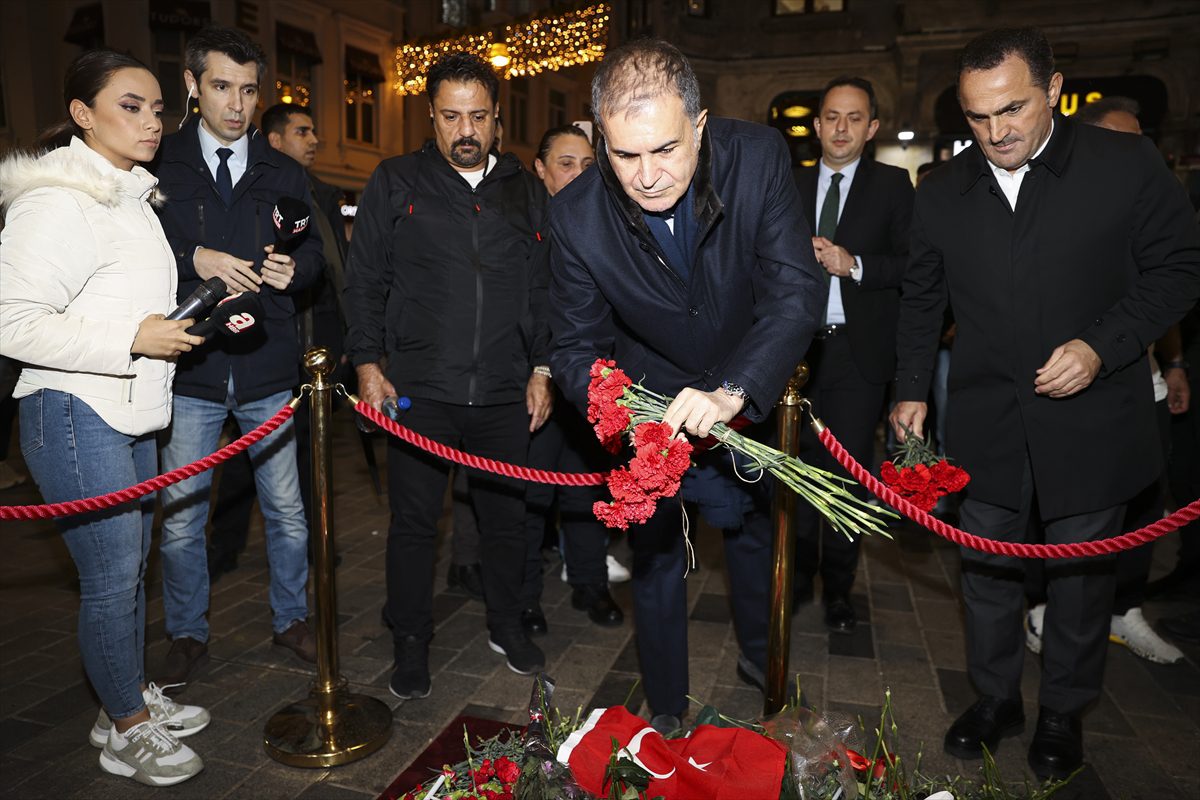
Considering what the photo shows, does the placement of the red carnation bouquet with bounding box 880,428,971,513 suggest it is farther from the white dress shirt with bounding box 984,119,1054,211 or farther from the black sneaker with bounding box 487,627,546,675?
the black sneaker with bounding box 487,627,546,675

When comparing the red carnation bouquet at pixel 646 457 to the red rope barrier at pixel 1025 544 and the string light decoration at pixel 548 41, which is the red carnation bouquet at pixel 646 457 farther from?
the string light decoration at pixel 548 41

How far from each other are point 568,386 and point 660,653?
1.04 m

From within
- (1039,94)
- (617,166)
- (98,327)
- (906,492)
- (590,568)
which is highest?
(1039,94)

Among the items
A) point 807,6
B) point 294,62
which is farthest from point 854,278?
point 807,6

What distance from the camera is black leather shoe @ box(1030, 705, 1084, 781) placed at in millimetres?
2768

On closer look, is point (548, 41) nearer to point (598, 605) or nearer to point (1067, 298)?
point (598, 605)

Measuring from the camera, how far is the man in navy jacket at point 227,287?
3195mm

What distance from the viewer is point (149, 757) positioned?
2732 millimetres

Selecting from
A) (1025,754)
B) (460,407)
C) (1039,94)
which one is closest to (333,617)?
(460,407)

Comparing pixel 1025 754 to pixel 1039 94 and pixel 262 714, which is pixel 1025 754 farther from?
pixel 262 714

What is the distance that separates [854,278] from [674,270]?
1677 millimetres

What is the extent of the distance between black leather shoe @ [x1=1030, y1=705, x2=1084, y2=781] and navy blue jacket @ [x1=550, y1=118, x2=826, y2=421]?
1651mm

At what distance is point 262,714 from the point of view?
125 inches

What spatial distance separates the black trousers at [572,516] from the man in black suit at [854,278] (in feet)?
3.67
